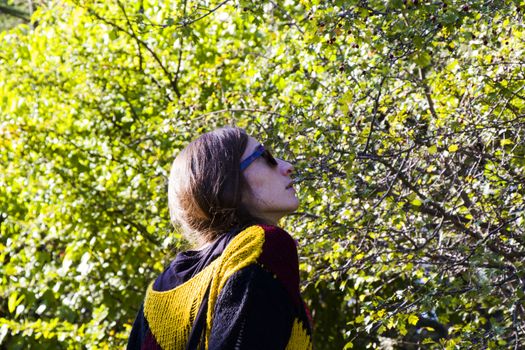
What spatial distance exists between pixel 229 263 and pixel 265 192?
0.28 meters

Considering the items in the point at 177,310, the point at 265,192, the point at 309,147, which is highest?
the point at 265,192

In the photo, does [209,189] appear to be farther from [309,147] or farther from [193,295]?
[309,147]

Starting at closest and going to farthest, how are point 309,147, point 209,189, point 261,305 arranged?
point 261,305 < point 209,189 < point 309,147

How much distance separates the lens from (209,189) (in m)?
1.87

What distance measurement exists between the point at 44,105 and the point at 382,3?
3.72m

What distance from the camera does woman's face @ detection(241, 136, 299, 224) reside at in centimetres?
189

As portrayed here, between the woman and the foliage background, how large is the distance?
1.04m

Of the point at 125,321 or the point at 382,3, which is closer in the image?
the point at 382,3

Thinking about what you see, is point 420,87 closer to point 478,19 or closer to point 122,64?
point 478,19

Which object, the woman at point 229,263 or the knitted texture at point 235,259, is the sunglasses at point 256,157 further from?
the knitted texture at point 235,259

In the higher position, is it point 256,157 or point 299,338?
point 256,157

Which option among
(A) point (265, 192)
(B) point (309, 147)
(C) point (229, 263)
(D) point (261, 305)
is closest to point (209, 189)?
(A) point (265, 192)

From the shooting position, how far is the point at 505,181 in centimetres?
329

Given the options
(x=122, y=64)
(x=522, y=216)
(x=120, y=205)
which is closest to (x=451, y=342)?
(x=522, y=216)
